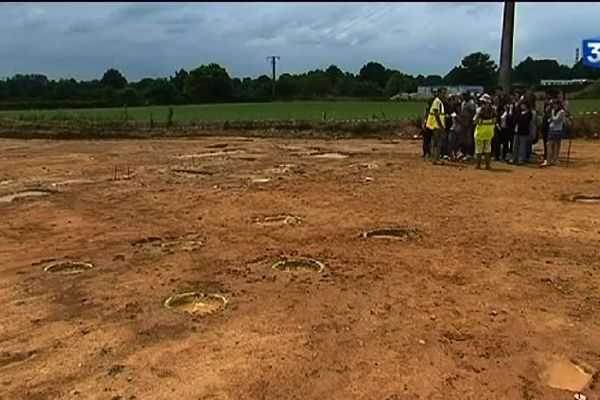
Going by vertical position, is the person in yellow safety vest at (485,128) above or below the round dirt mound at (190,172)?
above

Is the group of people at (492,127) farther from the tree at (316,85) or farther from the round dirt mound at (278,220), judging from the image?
the tree at (316,85)

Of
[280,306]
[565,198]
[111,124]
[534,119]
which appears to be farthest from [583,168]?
[111,124]

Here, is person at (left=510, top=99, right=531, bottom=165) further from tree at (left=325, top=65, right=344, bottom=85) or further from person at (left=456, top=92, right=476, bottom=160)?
tree at (left=325, top=65, right=344, bottom=85)

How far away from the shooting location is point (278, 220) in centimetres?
964

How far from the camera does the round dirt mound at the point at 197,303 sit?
5875mm

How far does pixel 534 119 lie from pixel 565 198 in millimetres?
4198

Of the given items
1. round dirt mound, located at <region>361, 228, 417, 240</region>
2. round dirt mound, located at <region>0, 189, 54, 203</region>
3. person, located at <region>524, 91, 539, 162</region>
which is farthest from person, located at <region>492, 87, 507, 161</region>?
round dirt mound, located at <region>0, 189, 54, 203</region>

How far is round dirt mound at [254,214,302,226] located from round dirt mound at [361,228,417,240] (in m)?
1.18

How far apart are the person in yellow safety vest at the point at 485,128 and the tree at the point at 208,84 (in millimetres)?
53101

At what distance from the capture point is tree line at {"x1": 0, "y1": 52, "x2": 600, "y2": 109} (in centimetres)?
6100

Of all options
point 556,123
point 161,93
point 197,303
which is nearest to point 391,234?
point 197,303

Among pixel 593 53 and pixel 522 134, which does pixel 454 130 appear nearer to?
pixel 522 134

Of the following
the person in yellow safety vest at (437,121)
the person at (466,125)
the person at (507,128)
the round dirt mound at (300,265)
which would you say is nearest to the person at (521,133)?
the person at (507,128)

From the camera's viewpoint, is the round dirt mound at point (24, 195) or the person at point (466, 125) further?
the person at point (466, 125)
